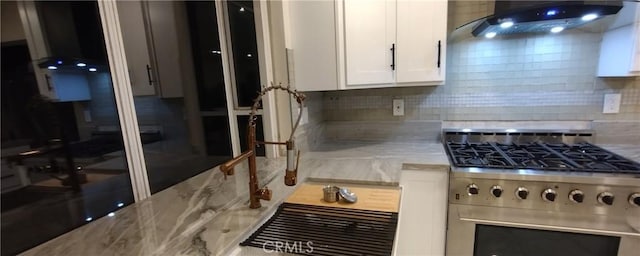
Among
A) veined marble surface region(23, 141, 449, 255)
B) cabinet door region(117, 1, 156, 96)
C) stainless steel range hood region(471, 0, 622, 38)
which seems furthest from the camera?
stainless steel range hood region(471, 0, 622, 38)

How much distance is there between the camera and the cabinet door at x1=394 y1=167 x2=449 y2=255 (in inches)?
59.2

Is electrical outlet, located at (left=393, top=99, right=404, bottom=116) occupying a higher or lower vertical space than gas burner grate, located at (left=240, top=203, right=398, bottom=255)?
higher

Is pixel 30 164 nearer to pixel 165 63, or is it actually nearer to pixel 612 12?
pixel 165 63

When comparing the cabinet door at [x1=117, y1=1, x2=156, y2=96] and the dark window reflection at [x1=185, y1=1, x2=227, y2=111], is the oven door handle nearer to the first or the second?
the dark window reflection at [x1=185, y1=1, x2=227, y2=111]

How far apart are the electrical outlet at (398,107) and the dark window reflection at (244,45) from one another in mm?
1019

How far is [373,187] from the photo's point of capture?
1.30m

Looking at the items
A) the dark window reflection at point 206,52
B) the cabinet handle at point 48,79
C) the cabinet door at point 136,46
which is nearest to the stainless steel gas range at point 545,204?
the dark window reflection at point 206,52

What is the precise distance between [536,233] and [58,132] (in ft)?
6.52

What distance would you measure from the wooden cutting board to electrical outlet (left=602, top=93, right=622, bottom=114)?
154 cm

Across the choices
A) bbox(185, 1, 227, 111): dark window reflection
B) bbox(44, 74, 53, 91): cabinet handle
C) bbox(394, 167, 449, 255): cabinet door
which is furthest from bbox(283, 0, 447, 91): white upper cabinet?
bbox(44, 74, 53, 91): cabinet handle

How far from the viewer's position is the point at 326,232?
898 mm

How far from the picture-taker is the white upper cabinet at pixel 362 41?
1.52 metres

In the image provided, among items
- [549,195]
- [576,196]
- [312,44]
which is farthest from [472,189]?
[312,44]

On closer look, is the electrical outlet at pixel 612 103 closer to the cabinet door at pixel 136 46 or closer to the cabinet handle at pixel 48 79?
the cabinet door at pixel 136 46
